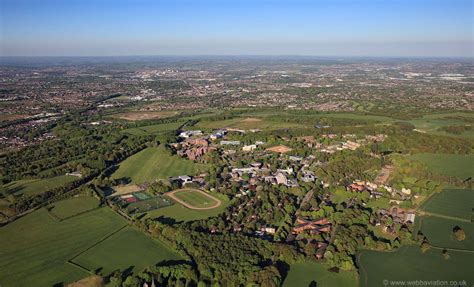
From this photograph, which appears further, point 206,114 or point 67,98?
point 67,98

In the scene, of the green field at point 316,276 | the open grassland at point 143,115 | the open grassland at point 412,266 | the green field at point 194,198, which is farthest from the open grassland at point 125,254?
the open grassland at point 143,115

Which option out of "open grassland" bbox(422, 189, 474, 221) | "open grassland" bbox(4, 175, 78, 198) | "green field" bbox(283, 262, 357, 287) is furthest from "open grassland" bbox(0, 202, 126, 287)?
"open grassland" bbox(422, 189, 474, 221)

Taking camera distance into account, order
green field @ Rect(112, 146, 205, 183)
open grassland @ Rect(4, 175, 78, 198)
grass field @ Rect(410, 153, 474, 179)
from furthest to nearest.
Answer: green field @ Rect(112, 146, 205, 183), grass field @ Rect(410, 153, 474, 179), open grassland @ Rect(4, 175, 78, 198)

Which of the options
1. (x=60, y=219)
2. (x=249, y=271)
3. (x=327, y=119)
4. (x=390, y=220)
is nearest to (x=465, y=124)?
(x=327, y=119)

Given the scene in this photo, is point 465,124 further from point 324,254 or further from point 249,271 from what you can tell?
point 249,271

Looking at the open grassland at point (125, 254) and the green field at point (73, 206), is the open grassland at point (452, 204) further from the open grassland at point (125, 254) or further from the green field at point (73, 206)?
the green field at point (73, 206)

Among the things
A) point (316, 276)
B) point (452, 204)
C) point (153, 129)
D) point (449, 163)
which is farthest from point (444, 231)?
point (153, 129)

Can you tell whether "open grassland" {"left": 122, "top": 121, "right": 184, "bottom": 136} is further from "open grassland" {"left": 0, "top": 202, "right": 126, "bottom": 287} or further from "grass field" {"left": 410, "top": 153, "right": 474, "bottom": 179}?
"grass field" {"left": 410, "top": 153, "right": 474, "bottom": 179}
